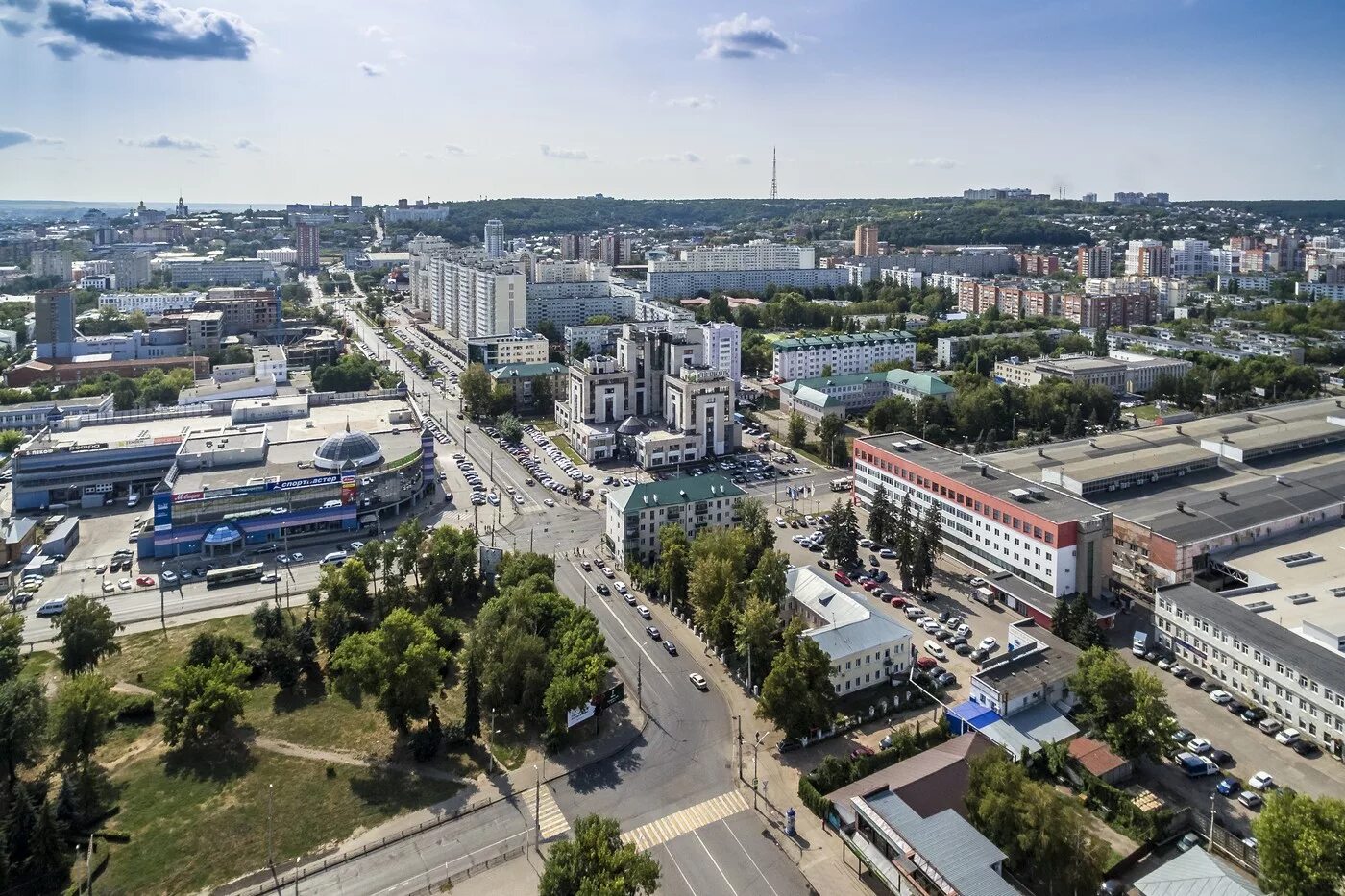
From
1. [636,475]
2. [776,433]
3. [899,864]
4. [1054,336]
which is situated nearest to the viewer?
[899,864]

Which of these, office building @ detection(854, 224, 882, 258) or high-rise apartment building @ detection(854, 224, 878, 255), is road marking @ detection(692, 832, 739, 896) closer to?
office building @ detection(854, 224, 882, 258)

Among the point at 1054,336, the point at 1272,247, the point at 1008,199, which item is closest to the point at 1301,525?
the point at 1054,336

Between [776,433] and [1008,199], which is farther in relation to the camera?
[1008,199]

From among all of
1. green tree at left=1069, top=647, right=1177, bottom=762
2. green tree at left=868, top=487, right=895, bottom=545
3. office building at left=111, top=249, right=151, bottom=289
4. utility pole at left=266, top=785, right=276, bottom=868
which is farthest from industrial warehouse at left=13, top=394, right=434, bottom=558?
office building at left=111, top=249, right=151, bottom=289

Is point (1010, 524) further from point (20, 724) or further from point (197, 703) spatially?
point (20, 724)

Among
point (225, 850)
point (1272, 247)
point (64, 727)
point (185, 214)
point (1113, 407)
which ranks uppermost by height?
point (185, 214)

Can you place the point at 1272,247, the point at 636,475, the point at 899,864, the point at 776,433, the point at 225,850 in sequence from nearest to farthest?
the point at 899,864 < the point at 225,850 < the point at 636,475 < the point at 776,433 < the point at 1272,247

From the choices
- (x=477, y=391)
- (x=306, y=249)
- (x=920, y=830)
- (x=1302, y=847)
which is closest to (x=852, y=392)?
(x=477, y=391)

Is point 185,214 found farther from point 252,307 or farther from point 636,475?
point 636,475
